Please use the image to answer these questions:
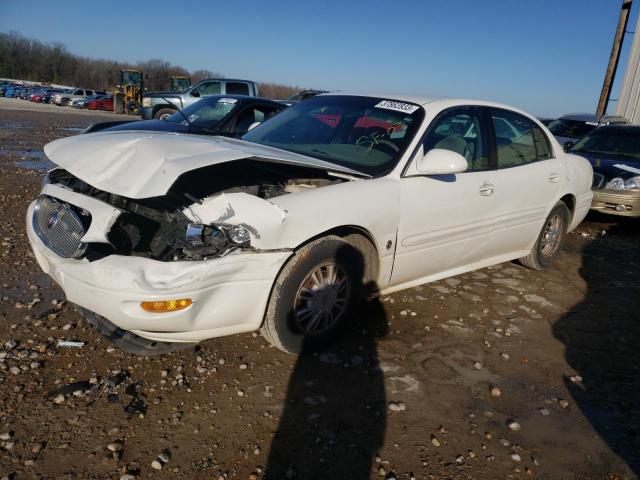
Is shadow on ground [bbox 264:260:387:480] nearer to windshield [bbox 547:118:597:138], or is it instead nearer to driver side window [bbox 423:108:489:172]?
driver side window [bbox 423:108:489:172]

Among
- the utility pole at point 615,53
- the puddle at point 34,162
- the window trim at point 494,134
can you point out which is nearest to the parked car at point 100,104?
the puddle at point 34,162

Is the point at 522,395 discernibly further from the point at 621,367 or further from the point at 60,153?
the point at 60,153

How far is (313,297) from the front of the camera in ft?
9.64

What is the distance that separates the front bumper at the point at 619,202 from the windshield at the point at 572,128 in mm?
5744

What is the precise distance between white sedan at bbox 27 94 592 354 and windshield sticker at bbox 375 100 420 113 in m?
0.01

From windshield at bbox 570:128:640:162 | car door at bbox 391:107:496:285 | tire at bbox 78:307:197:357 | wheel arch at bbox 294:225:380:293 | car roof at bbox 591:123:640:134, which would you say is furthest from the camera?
car roof at bbox 591:123:640:134

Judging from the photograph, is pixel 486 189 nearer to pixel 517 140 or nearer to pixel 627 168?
pixel 517 140

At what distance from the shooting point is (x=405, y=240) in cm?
329

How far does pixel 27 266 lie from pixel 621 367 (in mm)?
4535

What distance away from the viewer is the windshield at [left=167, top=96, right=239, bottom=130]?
8.40 m

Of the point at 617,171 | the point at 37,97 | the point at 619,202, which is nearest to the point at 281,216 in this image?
the point at 619,202

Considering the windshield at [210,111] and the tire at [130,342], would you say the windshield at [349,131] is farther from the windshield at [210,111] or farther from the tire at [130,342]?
the windshield at [210,111]

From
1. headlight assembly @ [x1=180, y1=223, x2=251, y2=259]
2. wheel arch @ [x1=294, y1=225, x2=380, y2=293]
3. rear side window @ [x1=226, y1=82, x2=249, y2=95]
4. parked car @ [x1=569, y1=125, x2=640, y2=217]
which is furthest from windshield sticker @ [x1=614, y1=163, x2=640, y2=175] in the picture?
rear side window @ [x1=226, y1=82, x2=249, y2=95]

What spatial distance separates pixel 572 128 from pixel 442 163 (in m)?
10.9
